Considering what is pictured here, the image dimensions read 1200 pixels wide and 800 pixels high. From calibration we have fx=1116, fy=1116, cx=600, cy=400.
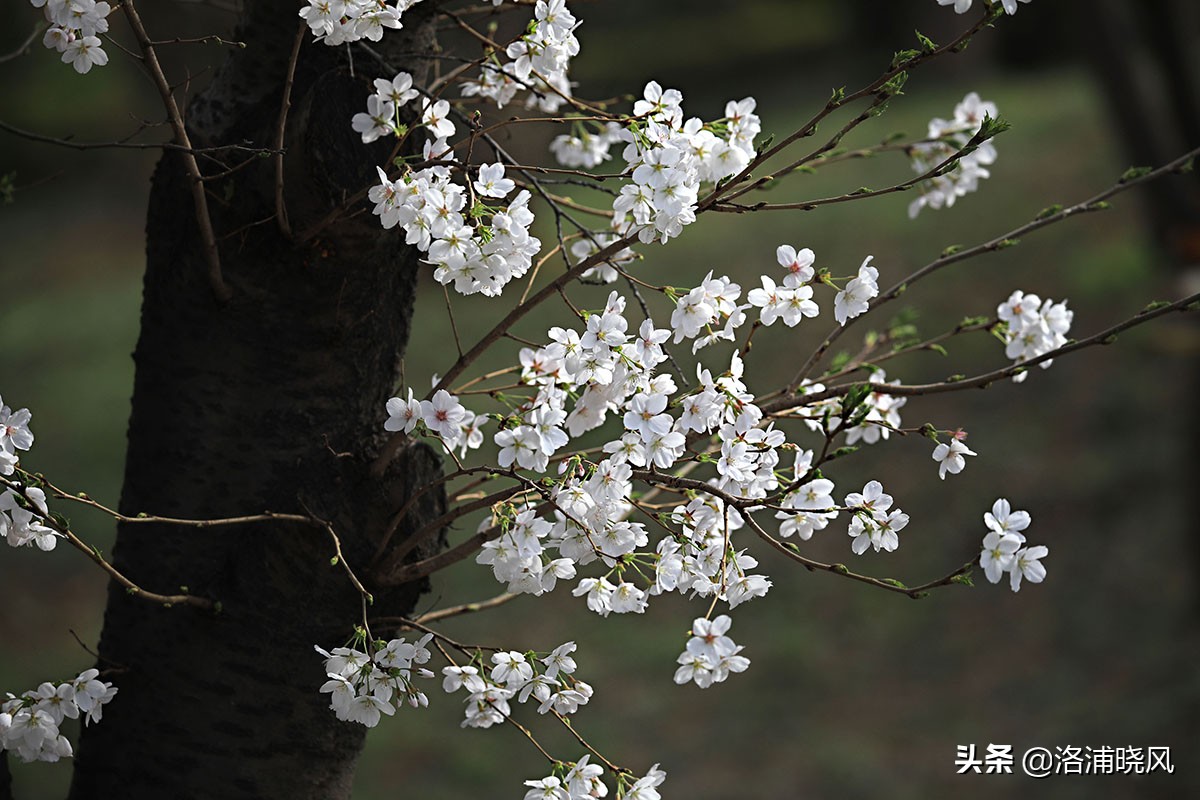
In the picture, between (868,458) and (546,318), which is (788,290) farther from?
(546,318)

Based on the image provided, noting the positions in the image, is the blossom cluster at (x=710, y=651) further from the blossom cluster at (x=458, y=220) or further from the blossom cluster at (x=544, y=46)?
the blossom cluster at (x=544, y=46)

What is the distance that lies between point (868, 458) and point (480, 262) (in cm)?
528

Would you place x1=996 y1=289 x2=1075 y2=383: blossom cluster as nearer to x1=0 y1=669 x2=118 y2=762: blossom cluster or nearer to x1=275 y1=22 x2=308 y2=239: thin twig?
x1=275 y1=22 x2=308 y2=239: thin twig

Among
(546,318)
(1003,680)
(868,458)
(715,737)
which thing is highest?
(546,318)

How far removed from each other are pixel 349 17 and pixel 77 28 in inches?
13.1

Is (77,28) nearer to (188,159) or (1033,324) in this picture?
(188,159)

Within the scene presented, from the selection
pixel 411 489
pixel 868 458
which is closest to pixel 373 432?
pixel 411 489

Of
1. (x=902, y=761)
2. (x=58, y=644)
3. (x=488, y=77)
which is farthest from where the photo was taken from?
(x=58, y=644)

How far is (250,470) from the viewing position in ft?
5.25

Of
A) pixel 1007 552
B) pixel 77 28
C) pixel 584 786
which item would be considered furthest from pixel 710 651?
pixel 77 28

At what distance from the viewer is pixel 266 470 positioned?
1597 mm

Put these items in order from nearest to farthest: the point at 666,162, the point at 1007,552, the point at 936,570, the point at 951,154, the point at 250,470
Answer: the point at 666,162
the point at 1007,552
the point at 250,470
the point at 951,154
the point at 936,570

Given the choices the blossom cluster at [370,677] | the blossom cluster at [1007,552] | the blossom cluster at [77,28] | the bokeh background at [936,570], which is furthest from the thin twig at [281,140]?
the bokeh background at [936,570]

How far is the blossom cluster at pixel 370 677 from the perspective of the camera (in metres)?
1.38
